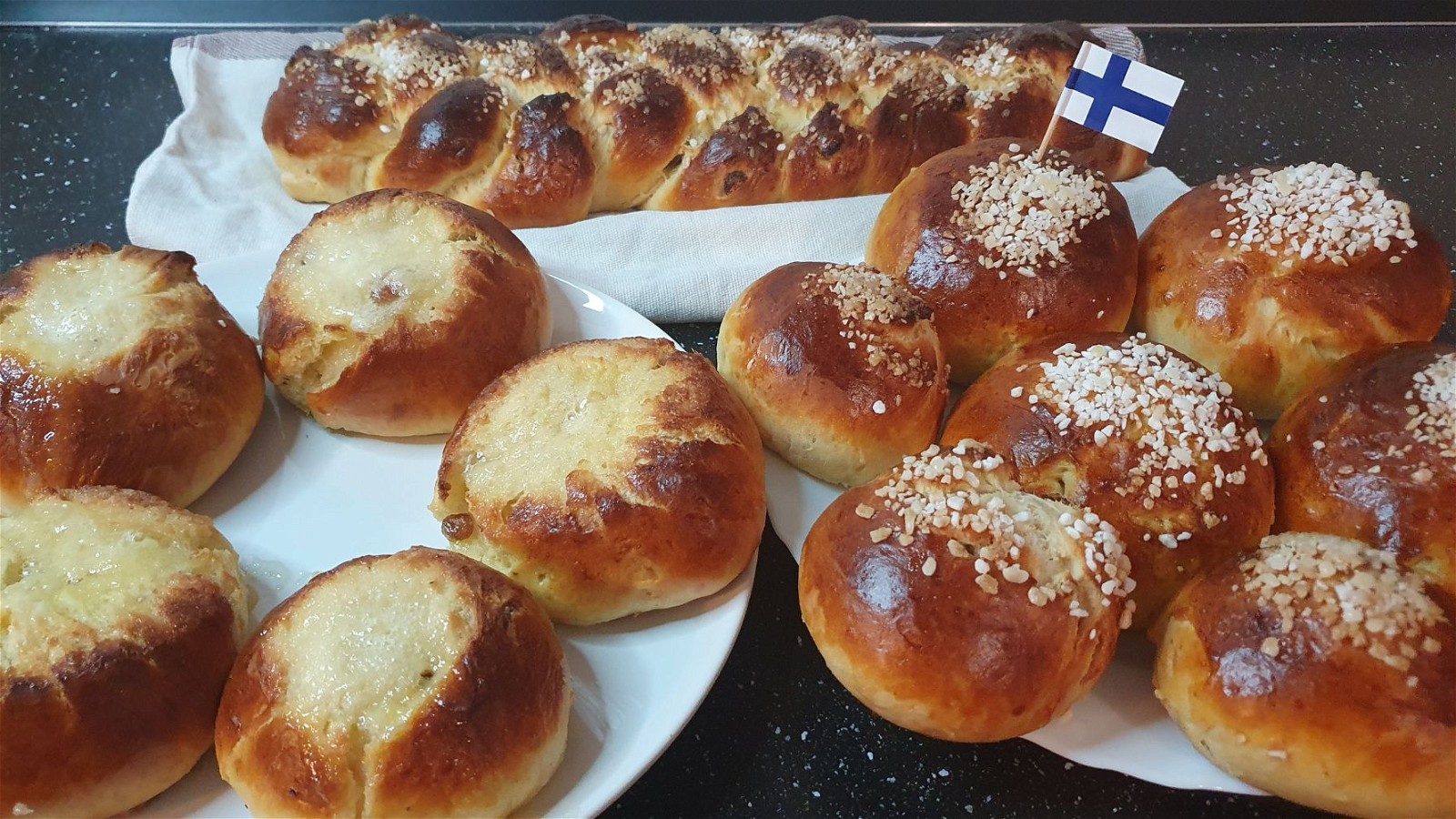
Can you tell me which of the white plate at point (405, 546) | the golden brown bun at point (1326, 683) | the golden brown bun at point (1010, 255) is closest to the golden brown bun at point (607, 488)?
the white plate at point (405, 546)

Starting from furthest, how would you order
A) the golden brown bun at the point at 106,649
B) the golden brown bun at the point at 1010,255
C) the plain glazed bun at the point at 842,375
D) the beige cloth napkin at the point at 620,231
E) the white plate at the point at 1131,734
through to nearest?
the beige cloth napkin at the point at 620,231
the golden brown bun at the point at 1010,255
the plain glazed bun at the point at 842,375
the white plate at the point at 1131,734
the golden brown bun at the point at 106,649

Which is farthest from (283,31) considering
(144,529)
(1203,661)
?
(1203,661)

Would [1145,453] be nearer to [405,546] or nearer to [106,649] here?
[405,546]

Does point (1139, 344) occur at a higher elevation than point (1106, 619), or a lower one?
higher

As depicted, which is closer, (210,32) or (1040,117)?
(1040,117)

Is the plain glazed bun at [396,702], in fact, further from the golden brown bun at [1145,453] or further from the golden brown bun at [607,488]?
the golden brown bun at [1145,453]

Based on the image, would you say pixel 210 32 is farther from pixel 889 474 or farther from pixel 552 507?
pixel 889 474

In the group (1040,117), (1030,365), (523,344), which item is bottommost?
(523,344)
